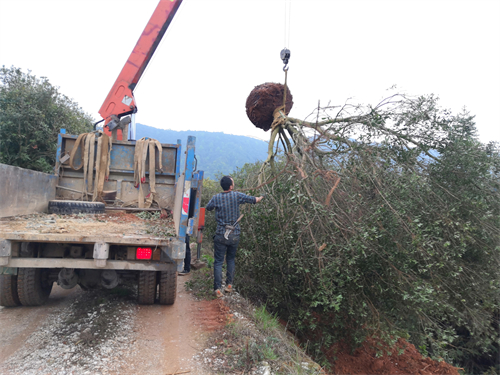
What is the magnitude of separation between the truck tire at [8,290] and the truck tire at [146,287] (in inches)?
55.0

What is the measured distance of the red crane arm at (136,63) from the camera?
6.31 metres

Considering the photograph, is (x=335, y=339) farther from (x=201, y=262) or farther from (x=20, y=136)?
(x=20, y=136)

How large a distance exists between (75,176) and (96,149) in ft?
1.84

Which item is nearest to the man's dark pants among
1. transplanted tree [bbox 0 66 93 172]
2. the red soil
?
the red soil

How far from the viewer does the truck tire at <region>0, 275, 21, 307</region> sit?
3.71 meters

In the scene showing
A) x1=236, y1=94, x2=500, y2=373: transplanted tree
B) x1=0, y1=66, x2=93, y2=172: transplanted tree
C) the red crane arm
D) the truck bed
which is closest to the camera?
the truck bed

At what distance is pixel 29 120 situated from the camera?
9883 mm

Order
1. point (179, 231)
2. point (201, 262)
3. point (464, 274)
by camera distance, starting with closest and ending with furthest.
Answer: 1. point (179, 231)
2. point (464, 274)
3. point (201, 262)

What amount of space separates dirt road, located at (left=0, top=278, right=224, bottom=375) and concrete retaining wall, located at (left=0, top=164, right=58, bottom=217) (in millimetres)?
1223

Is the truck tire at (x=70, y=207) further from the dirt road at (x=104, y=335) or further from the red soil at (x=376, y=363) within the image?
the red soil at (x=376, y=363)

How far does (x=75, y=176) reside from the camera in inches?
211

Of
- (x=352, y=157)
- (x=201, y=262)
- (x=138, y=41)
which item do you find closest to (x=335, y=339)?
(x=352, y=157)

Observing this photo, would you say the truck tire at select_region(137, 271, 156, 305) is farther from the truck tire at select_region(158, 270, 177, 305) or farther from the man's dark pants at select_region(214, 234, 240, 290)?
the man's dark pants at select_region(214, 234, 240, 290)

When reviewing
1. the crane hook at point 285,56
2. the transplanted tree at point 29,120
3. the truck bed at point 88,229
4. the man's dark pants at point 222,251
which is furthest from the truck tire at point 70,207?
the transplanted tree at point 29,120
